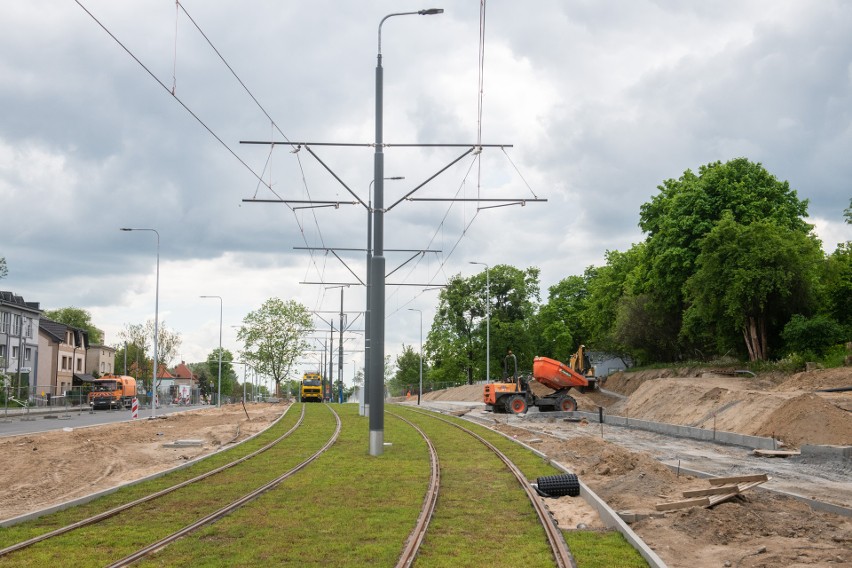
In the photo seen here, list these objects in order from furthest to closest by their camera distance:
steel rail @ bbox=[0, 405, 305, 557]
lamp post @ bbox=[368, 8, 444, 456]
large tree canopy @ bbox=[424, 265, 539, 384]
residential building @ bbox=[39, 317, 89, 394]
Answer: large tree canopy @ bbox=[424, 265, 539, 384] < residential building @ bbox=[39, 317, 89, 394] < lamp post @ bbox=[368, 8, 444, 456] < steel rail @ bbox=[0, 405, 305, 557]

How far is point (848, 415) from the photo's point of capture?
2381 centimetres

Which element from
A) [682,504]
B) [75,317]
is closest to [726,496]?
[682,504]

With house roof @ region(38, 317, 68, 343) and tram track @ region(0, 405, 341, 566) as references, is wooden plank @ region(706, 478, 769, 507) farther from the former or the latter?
house roof @ region(38, 317, 68, 343)

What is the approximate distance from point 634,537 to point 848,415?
56.7 feet

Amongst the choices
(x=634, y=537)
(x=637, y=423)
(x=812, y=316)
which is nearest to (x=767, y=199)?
(x=812, y=316)

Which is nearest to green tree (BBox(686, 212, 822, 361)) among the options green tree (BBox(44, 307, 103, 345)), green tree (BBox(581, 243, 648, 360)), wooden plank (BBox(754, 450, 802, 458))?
wooden plank (BBox(754, 450, 802, 458))

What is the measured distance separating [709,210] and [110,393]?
45487 millimetres

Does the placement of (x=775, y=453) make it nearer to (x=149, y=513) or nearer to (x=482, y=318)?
(x=149, y=513)

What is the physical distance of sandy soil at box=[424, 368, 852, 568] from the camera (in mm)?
9898

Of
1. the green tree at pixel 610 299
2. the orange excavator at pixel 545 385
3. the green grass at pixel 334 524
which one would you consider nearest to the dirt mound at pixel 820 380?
the orange excavator at pixel 545 385

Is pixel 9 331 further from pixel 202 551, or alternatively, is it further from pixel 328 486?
pixel 202 551

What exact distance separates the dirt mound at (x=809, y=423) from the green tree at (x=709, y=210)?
20419 mm

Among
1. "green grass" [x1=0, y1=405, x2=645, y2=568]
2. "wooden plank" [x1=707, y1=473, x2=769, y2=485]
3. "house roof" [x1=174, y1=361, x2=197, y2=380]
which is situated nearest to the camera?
"green grass" [x1=0, y1=405, x2=645, y2=568]

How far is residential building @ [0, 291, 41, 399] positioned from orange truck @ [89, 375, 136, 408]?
21.0 ft
